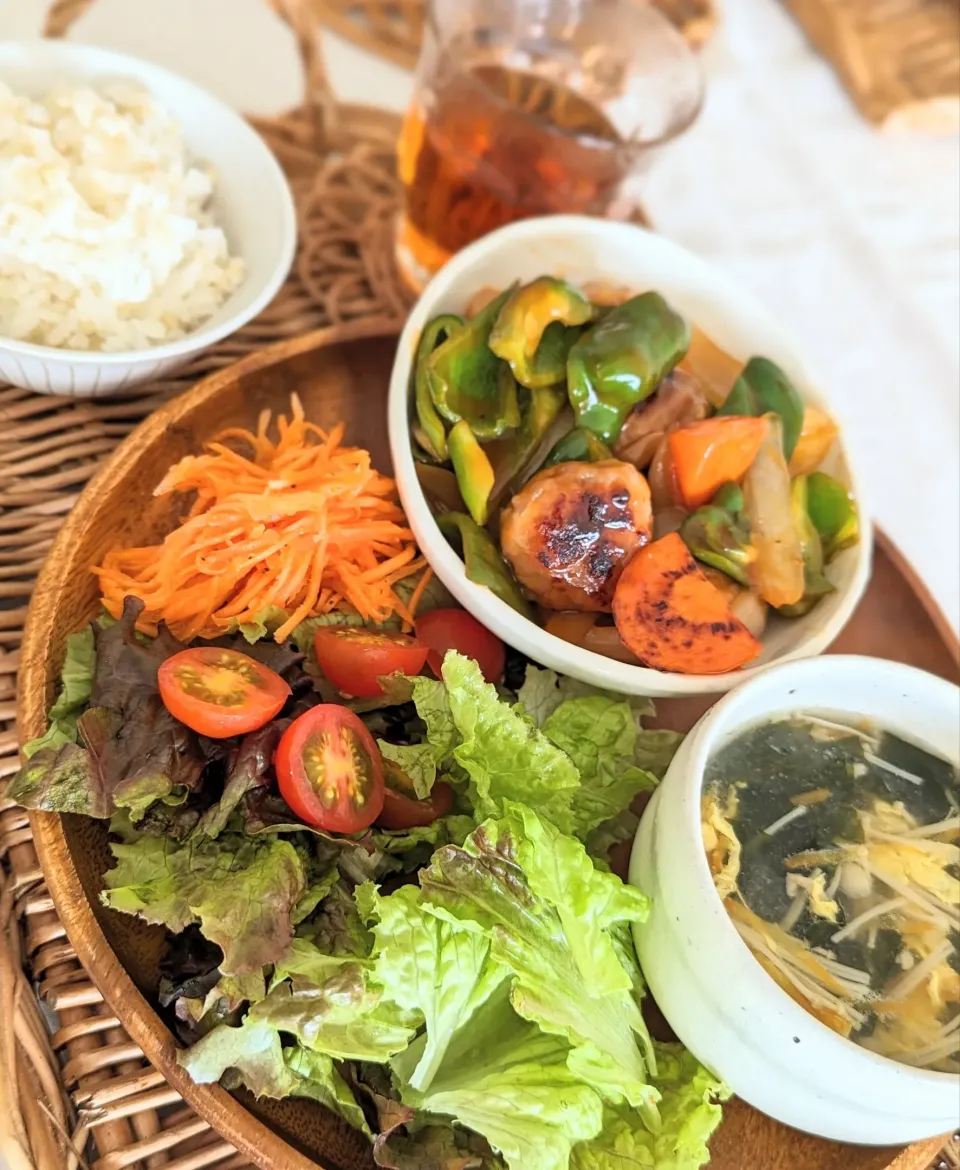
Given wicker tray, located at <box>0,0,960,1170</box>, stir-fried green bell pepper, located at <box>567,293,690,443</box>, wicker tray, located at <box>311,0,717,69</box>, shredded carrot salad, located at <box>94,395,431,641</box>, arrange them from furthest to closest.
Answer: wicker tray, located at <box>311,0,717,69</box> → stir-fried green bell pepper, located at <box>567,293,690,443</box> → shredded carrot salad, located at <box>94,395,431,641</box> → wicker tray, located at <box>0,0,960,1170</box>

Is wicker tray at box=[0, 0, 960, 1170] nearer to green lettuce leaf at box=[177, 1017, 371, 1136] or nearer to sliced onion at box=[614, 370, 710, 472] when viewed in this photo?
green lettuce leaf at box=[177, 1017, 371, 1136]

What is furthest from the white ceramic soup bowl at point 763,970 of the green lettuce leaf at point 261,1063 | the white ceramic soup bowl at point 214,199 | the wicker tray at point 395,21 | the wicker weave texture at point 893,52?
the wicker tray at point 395,21

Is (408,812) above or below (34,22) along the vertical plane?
below

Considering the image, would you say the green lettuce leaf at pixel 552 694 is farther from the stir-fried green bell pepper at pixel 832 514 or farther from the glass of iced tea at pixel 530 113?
the glass of iced tea at pixel 530 113

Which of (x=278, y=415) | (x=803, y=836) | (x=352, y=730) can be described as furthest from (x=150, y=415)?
(x=803, y=836)

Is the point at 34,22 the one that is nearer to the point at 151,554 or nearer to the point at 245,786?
the point at 151,554

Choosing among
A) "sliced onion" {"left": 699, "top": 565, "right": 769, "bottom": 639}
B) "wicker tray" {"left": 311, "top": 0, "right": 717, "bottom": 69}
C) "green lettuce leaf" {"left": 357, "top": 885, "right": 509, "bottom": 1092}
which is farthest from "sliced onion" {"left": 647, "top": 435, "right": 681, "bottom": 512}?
"wicker tray" {"left": 311, "top": 0, "right": 717, "bottom": 69}

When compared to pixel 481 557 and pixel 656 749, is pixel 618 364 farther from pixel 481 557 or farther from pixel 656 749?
pixel 656 749
